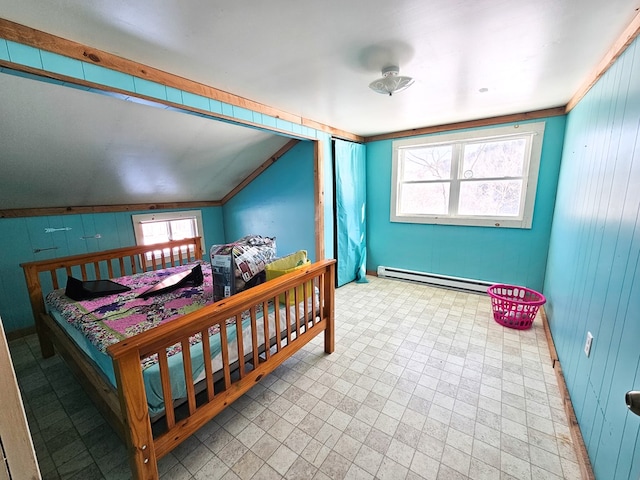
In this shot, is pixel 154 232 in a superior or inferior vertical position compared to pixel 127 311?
superior

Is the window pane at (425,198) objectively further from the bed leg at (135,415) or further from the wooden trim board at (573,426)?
the bed leg at (135,415)

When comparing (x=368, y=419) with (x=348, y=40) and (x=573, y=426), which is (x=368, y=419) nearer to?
(x=573, y=426)

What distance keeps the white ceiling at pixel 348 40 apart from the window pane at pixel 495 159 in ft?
2.72

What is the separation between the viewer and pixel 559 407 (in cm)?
173

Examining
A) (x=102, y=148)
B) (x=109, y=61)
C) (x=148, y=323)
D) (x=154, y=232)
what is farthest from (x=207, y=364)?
(x=154, y=232)

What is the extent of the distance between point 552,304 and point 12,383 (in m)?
3.46

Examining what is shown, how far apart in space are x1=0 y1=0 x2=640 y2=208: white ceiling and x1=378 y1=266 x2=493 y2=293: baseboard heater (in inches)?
86.6

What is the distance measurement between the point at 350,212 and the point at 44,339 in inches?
136

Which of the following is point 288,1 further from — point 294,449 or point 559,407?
point 559,407

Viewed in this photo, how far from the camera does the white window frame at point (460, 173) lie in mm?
3041

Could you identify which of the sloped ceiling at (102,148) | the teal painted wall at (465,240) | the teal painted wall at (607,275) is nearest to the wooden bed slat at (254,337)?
the teal painted wall at (607,275)

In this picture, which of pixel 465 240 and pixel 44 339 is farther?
pixel 465 240

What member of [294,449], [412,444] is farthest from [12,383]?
[412,444]

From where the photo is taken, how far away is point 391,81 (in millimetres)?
1806
